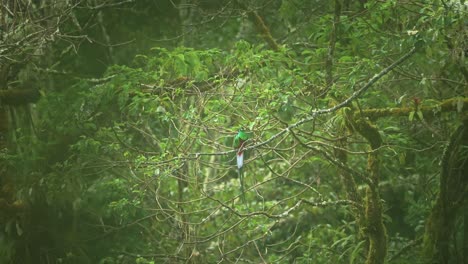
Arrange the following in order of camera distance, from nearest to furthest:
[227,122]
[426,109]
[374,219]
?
1. [426,109]
2. [374,219]
3. [227,122]

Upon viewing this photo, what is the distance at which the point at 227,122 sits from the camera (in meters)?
4.95

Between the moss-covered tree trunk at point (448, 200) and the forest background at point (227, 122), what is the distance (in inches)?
0.4

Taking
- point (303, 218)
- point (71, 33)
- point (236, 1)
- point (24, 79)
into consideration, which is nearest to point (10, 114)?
point (24, 79)

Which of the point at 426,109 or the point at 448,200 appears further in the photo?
the point at 448,200

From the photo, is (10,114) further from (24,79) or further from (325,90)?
(325,90)

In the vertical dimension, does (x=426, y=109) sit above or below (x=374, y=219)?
above

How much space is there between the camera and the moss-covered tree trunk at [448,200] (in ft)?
13.7

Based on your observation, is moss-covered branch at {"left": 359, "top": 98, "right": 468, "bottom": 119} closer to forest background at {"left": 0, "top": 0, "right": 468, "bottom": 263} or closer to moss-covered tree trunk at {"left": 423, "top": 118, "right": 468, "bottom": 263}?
forest background at {"left": 0, "top": 0, "right": 468, "bottom": 263}

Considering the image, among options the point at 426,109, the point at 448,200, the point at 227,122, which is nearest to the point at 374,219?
the point at 448,200

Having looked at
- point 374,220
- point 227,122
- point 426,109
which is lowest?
point 374,220

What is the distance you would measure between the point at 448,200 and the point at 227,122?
5.80 ft

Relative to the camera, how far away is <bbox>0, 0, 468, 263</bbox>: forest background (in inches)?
160

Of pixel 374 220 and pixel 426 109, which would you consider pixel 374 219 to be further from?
pixel 426 109

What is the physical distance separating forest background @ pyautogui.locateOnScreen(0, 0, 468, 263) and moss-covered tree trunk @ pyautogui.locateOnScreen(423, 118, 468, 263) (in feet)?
0.03
